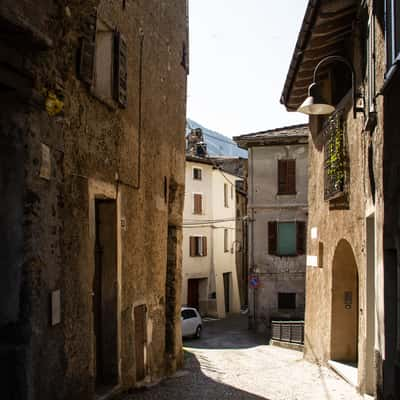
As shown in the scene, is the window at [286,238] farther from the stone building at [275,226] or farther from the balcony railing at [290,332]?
the balcony railing at [290,332]

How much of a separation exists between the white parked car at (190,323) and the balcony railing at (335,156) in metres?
12.9

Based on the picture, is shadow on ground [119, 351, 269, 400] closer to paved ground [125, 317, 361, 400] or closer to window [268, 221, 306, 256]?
paved ground [125, 317, 361, 400]

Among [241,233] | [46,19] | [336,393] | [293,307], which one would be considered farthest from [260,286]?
[46,19]

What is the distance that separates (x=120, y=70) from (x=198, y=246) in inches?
987

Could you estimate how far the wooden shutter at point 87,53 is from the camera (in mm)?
7082

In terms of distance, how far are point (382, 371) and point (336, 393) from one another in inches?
120

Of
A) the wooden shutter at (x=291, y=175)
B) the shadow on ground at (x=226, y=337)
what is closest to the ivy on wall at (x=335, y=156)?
the shadow on ground at (x=226, y=337)

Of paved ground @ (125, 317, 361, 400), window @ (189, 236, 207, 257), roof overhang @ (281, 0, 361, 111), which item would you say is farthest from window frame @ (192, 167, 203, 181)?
roof overhang @ (281, 0, 361, 111)

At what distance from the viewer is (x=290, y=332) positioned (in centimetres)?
2028

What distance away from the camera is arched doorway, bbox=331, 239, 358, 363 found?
471 inches

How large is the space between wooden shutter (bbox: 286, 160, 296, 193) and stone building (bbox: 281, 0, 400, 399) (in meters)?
11.5

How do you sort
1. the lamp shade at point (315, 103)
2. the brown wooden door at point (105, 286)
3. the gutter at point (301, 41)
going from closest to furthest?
the brown wooden door at point (105, 286) < the lamp shade at point (315, 103) < the gutter at point (301, 41)

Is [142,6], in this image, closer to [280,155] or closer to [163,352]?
[163,352]

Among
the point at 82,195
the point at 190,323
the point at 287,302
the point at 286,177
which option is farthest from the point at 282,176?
the point at 82,195
